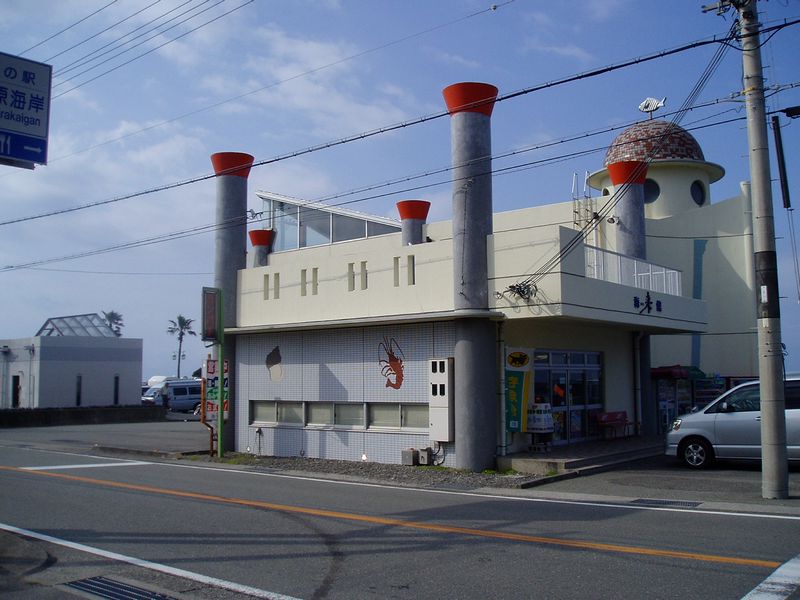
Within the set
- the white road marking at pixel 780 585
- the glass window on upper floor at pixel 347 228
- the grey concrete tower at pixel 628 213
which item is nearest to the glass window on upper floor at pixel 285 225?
the glass window on upper floor at pixel 347 228

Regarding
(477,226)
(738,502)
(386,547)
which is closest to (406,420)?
(477,226)

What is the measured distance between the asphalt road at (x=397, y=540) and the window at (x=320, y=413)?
481 cm

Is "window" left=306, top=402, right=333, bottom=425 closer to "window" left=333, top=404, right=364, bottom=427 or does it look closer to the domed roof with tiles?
"window" left=333, top=404, right=364, bottom=427

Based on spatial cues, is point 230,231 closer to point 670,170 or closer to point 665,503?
point 665,503

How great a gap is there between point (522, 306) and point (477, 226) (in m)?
2.14

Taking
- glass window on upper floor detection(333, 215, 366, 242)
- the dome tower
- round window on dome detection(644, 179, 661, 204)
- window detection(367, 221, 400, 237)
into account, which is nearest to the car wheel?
the dome tower

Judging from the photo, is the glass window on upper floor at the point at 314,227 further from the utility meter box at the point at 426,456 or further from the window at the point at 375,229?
the utility meter box at the point at 426,456

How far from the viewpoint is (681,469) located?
1625cm

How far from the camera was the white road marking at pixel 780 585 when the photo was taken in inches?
258

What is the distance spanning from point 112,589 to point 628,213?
19255 mm

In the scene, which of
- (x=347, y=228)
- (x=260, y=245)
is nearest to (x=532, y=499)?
(x=260, y=245)

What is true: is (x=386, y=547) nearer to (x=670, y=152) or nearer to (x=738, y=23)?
(x=738, y=23)

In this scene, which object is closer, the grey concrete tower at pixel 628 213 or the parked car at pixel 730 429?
the parked car at pixel 730 429

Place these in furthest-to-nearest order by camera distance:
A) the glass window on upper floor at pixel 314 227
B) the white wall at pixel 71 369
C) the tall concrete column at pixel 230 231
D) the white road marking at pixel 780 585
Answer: the white wall at pixel 71 369
the glass window on upper floor at pixel 314 227
the tall concrete column at pixel 230 231
the white road marking at pixel 780 585
